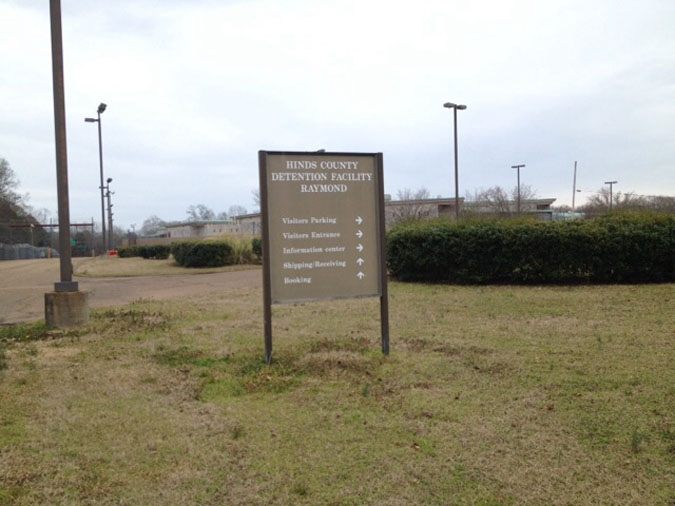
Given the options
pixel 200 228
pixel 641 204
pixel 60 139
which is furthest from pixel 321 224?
pixel 200 228

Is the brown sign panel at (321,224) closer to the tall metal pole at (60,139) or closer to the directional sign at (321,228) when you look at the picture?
the directional sign at (321,228)

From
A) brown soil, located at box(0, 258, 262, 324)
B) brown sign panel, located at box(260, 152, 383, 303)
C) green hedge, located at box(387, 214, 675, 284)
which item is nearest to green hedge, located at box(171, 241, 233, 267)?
brown soil, located at box(0, 258, 262, 324)

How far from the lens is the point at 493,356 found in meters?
6.42

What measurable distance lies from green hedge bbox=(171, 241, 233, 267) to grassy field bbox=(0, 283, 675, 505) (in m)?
18.7

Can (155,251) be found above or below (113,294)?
above

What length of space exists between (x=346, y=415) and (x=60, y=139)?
7.23 meters

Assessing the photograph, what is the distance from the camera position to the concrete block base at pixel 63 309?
30.0 ft

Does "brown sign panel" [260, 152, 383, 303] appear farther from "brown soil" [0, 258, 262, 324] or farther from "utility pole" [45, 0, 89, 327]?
Result: "brown soil" [0, 258, 262, 324]

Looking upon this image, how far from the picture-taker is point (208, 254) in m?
27.2

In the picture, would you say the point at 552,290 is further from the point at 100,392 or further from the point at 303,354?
the point at 100,392

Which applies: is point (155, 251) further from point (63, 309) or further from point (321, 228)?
point (321, 228)

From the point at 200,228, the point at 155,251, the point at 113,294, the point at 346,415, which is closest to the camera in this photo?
the point at 346,415

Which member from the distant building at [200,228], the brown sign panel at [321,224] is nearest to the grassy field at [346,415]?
the brown sign panel at [321,224]

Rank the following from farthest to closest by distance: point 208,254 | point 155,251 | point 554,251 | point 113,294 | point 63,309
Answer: point 155,251, point 208,254, point 113,294, point 554,251, point 63,309
